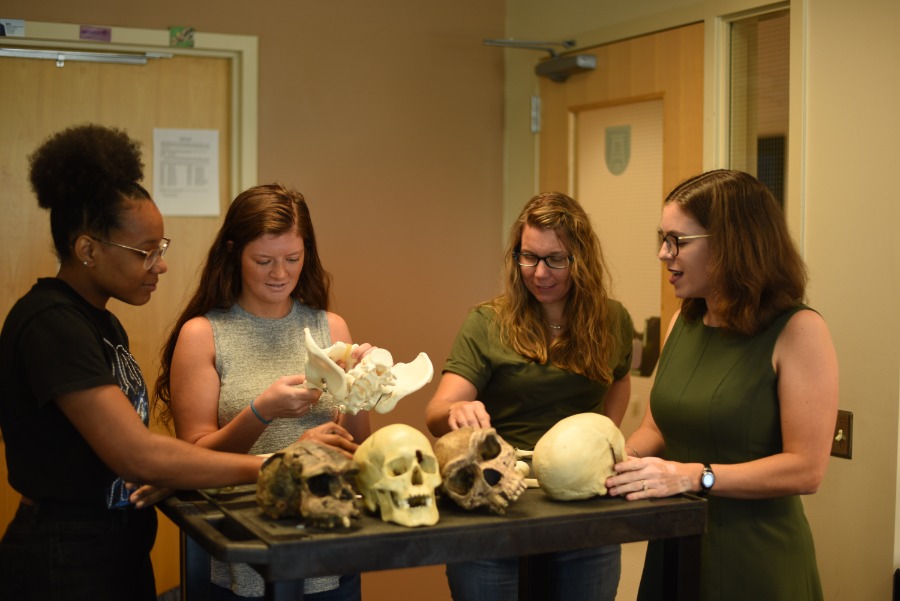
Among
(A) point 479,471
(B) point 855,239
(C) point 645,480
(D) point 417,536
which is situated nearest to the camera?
(D) point 417,536

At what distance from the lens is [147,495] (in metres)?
1.62

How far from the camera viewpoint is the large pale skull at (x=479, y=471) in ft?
4.65

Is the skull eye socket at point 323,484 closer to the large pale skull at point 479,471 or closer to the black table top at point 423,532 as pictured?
the black table top at point 423,532

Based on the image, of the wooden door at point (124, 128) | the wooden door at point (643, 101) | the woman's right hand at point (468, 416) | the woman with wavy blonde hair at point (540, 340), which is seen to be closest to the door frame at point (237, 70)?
the wooden door at point (124, 128)

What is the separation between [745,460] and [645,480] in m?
0.38

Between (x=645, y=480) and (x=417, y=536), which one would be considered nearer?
(x=417, y=536)

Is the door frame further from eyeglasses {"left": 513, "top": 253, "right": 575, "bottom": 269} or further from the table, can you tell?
the table

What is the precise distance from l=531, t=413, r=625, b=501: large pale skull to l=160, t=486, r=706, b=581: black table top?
0.08ft

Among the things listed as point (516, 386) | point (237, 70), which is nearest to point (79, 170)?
point (516, 386)

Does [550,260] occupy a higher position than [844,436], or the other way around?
[550,260]

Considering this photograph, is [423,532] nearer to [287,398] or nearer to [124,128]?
[287,398]

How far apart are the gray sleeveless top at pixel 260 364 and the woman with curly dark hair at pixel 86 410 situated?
24 cm

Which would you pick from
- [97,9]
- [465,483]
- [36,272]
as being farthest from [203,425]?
[97,9]

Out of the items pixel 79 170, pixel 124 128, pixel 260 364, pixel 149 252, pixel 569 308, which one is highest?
pixel 124 128
